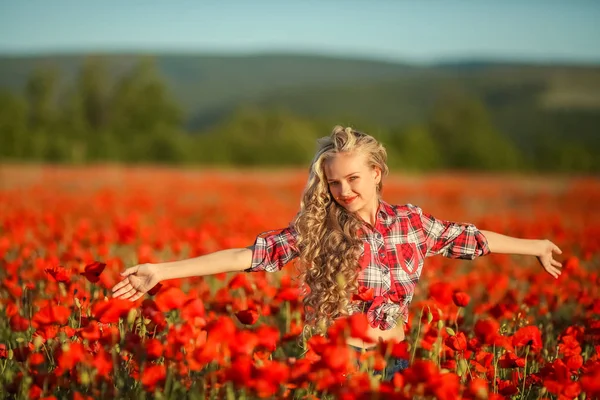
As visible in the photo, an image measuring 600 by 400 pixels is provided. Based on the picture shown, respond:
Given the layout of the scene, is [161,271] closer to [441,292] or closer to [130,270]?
[130,270]

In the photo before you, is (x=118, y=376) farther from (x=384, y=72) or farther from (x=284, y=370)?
(x=384, y=72)

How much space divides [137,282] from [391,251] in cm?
102

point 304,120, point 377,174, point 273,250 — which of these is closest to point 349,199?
point 377,174

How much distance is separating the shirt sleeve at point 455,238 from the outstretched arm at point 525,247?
4 cm

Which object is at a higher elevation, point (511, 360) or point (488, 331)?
point (488, 331)

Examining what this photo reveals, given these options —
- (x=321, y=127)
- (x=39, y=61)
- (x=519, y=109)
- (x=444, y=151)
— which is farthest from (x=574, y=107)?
(x=39, y=61)

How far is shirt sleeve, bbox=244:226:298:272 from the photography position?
2.88 meters

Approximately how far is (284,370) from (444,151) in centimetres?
5754

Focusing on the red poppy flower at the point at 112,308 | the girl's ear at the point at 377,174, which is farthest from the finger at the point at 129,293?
the girl's ear at the point at 377,174

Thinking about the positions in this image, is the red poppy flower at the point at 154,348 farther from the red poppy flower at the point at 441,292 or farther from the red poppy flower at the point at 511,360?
the red poppy flower at the point at 511,360

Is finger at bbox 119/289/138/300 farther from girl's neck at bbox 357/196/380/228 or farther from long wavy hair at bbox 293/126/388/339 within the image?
girl's neck at bbox 357/196/380/228

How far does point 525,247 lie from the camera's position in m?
3.10

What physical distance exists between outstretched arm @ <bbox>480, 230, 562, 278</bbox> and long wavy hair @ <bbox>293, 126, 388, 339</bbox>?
595 mm

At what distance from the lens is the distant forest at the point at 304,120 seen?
41.8 metres
